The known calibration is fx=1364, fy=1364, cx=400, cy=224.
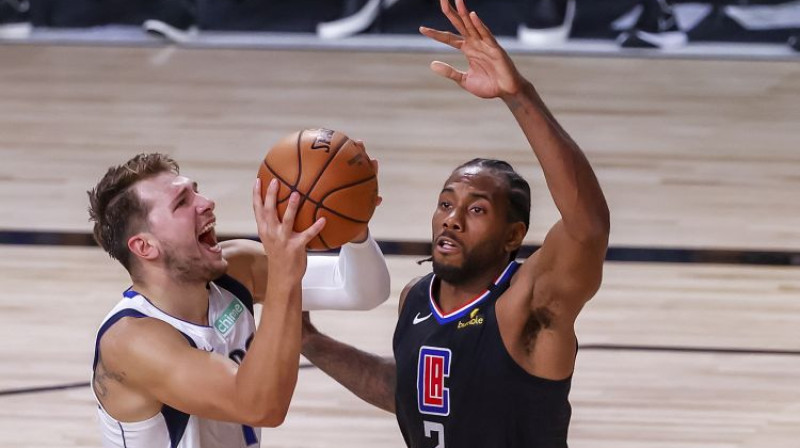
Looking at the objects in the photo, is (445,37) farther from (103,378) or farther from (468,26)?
(103,378)

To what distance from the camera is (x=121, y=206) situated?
3.77 metres

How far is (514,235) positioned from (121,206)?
3.61ft

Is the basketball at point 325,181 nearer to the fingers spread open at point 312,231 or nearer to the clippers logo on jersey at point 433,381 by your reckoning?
the fingers spread open at point 312,231

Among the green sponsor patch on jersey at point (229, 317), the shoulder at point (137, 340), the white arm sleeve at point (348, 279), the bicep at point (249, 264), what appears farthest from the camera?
the bicep at point (249, 264)

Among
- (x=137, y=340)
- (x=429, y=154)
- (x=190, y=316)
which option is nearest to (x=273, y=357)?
(x=137, y=340)

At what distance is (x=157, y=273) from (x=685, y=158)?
→ 6.27 metres

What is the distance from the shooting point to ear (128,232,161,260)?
3732mm

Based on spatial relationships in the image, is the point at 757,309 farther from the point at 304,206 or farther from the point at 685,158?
the point at 304,206

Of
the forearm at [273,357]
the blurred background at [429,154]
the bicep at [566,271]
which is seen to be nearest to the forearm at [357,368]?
the bicep at [566,271]

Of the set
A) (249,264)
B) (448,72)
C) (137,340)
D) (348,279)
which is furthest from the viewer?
(249,264)

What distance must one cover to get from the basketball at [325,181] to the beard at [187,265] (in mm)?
294

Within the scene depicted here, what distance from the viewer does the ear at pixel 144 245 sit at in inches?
147

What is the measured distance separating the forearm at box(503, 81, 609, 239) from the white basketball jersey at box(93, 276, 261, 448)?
1.09 metres

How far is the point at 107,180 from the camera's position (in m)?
3.80
